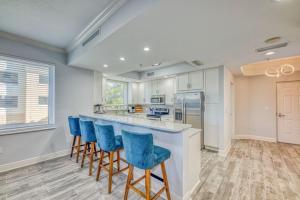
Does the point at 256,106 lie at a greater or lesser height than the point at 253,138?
greater

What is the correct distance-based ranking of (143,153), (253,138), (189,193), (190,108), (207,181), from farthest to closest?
(253,138) < (190,108) < (207,181) < (189,193) < (143,153)

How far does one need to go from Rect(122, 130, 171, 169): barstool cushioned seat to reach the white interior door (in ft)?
18.0

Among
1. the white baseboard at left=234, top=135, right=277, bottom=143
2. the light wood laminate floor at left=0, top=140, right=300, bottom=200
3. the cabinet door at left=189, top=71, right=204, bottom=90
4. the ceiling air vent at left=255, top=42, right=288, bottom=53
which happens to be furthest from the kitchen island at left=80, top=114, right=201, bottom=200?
the white baseboard at left=234, top=135, right=277, bottom=143

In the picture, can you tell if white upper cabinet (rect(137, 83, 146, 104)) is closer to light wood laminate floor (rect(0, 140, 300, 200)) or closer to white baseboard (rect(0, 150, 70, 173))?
white baseboard (rect(0, 150, 70, 173))

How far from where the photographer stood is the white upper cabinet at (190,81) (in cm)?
426

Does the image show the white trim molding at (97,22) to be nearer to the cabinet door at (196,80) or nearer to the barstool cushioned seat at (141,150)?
the barstool cushioned seat at (141,150)

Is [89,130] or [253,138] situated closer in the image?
[89,130]

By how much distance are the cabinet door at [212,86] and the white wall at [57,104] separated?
3.50 metres

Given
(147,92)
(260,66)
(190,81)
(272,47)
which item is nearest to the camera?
(272,47)

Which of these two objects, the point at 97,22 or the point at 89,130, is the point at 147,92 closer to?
the point at 89,130

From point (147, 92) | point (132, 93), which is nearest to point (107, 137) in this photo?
point (147, 92)

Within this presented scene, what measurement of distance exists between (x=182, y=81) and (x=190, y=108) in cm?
99

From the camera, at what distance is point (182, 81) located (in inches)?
183

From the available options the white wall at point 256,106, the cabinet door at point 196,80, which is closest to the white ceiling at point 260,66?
the white wall at point 256,106
